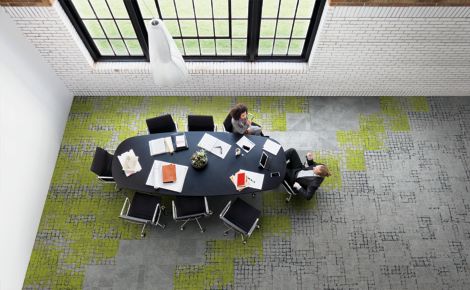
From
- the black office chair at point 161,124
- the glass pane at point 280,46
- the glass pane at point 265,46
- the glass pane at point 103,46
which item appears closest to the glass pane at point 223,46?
the glass pane at point 265,46

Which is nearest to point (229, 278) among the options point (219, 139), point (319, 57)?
point (219, 139)

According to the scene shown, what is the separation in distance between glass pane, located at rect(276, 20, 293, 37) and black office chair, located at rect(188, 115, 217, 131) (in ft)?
6.17

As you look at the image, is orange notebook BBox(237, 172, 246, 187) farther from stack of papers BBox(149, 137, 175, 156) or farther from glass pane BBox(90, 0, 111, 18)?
glass pane BBox(90, 0, 111, 18)

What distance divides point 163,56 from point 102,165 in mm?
2632

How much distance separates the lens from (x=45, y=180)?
6438mm

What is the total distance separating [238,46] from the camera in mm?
6488

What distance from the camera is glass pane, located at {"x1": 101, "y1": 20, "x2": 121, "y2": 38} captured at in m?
5.90

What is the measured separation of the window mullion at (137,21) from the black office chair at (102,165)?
197 cm

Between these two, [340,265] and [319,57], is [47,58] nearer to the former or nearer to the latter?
[319,57]

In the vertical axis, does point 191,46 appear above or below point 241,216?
above

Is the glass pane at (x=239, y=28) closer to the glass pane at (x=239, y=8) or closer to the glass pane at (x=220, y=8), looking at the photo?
the glass pane at (x=239, y=8)

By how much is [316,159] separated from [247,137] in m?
1.65

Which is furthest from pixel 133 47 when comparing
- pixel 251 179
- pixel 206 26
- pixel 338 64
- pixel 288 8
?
pixel 338 64

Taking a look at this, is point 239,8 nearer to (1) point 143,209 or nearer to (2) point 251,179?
(2) point 251,179
